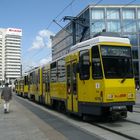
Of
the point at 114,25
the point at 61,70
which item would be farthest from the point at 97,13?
the point at 61,70

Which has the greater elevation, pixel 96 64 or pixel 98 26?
pixel 98 26

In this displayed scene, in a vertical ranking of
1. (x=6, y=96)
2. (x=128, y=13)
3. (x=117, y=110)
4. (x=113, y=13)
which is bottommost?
(x=117, y=110)

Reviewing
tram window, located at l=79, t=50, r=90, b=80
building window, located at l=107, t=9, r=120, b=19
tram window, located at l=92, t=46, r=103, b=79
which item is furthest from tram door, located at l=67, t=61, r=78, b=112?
building window, located at l=107, t=9, r=120, b=19

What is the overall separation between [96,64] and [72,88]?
8.12 feet

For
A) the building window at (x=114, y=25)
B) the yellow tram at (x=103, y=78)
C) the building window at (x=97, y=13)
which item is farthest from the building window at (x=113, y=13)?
the yellow tram at (x=103, y=78)

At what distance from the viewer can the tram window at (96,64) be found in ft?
45.5

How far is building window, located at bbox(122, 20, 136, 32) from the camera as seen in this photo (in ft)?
254

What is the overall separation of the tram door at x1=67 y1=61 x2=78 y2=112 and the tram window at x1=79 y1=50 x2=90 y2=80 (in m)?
0.80

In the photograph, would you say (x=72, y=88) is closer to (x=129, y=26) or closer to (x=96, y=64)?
(x=96, y=64)

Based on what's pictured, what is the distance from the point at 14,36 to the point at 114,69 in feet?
274

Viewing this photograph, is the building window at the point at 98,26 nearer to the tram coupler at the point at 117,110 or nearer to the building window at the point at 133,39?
the building window at the point at 133,39

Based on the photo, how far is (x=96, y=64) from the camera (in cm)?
1405

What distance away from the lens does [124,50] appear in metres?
14.5

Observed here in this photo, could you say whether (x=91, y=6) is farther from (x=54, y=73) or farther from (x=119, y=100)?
(x=119, y=100)
